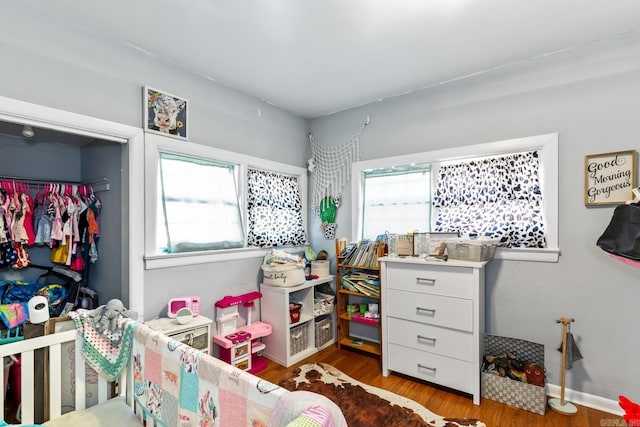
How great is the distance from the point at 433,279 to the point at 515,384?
836 mm

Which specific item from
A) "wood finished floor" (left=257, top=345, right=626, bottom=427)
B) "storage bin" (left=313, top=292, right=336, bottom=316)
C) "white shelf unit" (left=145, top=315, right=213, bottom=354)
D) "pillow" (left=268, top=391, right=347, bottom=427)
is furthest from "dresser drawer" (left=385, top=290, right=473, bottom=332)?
"pillow" (left=268, top=391, right=347, bottom=427)

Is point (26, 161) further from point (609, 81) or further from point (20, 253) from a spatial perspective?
point (609, 81)

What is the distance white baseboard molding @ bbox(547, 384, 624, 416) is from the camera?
201 cm

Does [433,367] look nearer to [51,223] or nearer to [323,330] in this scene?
[323,330]

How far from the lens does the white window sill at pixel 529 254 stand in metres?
2.20

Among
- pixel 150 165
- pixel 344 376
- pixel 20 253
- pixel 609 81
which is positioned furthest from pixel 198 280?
pixel 609 81

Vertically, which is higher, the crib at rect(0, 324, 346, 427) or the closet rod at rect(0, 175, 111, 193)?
the closet rod at rect(0, 175, 111, 193)

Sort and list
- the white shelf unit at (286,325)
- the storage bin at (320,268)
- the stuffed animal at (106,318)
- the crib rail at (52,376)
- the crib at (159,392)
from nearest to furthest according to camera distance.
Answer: the crib at (159,392) → the crib rail at (52,376) → the stuffed animal at (106,318) → the white shelf unit at (286,325) → the storage bin at (320,268)

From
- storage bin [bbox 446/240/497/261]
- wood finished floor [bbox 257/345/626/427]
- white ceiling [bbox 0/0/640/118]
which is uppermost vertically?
white ceiling [bbox 0/0/640/118]

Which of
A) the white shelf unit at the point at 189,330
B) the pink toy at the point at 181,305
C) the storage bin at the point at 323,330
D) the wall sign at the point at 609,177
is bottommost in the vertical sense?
the storage bin at the point at 323,330

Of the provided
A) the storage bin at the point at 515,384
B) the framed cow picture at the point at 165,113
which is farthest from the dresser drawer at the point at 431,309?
the framed cow picture at the point at 165,113

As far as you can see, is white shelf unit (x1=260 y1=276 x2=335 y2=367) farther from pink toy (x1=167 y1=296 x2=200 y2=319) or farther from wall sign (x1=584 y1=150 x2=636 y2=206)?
wall sign (x1=584 y1=150 x2=636 y2=206)

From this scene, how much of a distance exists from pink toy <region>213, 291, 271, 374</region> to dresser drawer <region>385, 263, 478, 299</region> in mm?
1213

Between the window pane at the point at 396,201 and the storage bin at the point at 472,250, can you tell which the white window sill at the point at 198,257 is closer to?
the window pane at the point at 396,201
